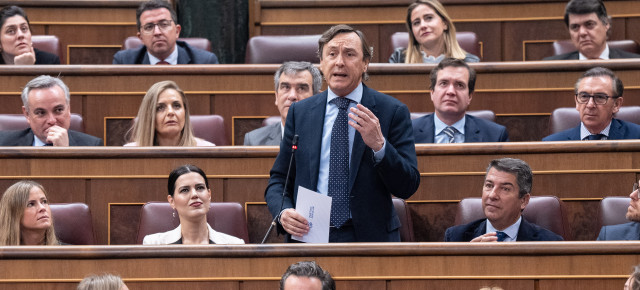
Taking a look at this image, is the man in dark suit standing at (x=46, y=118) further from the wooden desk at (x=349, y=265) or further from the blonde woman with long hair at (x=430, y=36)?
the blonde woman with long hair at (x=430, y=36)

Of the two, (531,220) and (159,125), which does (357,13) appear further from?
(531,220)

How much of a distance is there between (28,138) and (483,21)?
1.45 meters

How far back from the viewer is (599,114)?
2.32m

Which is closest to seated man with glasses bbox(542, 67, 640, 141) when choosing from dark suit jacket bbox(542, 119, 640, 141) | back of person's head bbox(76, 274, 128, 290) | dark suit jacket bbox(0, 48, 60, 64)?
dark suit jacket bbox(542, 119, 640, 141)

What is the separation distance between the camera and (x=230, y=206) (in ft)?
6.86

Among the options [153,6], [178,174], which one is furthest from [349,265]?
[153,6]

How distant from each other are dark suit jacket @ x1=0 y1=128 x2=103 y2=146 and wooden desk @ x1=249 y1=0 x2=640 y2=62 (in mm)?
943

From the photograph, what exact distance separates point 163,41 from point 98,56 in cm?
39

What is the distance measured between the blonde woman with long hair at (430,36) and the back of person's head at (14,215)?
1179 mm

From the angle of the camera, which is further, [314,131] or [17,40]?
[17,40]

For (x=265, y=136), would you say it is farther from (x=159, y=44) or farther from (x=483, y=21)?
(x=483, y=21)

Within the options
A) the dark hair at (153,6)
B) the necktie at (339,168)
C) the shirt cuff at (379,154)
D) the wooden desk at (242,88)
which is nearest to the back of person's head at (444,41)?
the wooden desk at (242,88)

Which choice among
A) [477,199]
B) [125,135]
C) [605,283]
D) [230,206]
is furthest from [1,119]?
[605,283]

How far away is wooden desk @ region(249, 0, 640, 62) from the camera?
10.1ft
